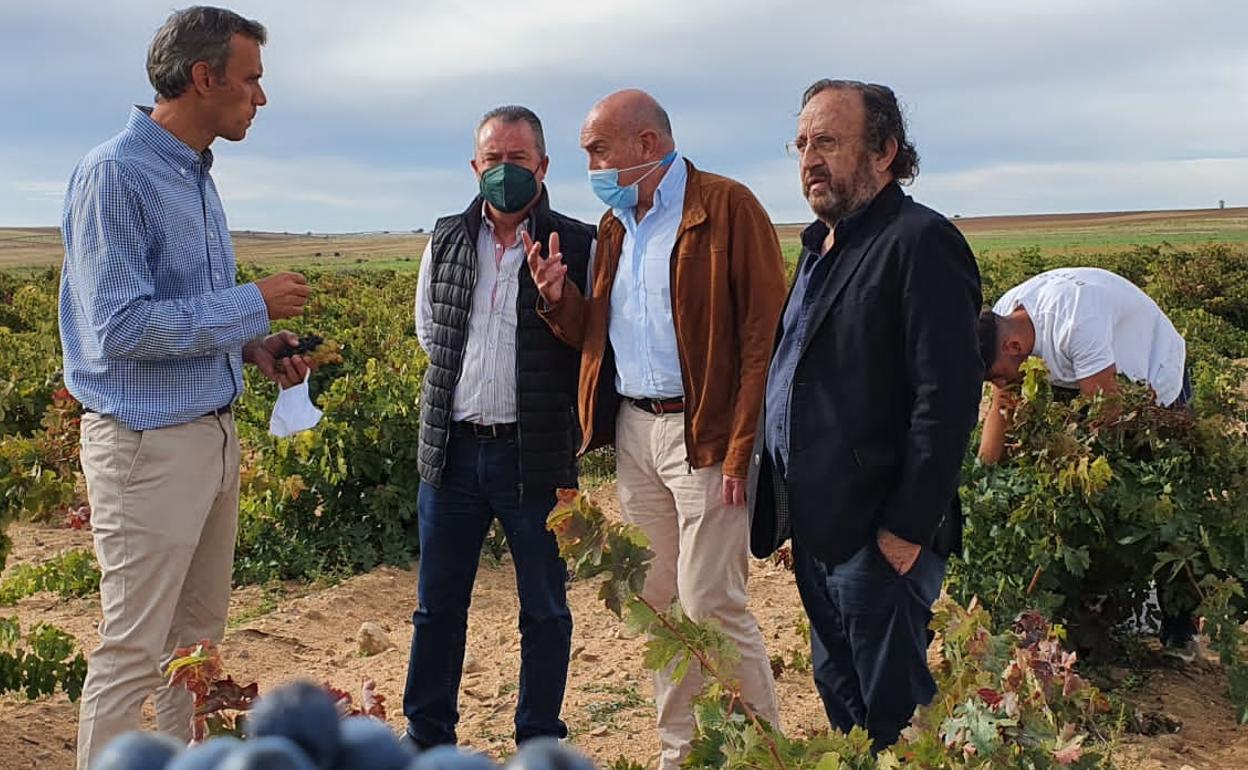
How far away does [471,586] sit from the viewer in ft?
12.6

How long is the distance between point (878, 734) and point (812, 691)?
181 centimetres

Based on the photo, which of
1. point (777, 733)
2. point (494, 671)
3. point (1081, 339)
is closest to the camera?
point (777, 733)

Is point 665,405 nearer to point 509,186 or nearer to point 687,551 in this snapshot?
point 687,551

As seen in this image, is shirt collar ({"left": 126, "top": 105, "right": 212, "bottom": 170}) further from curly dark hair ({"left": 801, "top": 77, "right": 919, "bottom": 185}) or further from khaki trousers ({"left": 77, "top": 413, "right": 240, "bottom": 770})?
curly dark hair ({"left": 801, "top": 77, "right": 919, "bottom": 185})

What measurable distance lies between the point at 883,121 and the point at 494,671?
3.06 meters

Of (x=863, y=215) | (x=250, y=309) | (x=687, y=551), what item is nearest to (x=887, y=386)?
(x=863, y=215)

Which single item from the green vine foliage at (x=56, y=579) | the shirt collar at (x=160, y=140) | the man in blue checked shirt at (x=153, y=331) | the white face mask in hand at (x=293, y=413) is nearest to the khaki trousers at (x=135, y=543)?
the man in blue checked shirt at (x=153, y=331)

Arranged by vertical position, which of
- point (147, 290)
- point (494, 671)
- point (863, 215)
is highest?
point (863, 215)

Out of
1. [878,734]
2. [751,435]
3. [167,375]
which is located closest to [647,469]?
[751,435]

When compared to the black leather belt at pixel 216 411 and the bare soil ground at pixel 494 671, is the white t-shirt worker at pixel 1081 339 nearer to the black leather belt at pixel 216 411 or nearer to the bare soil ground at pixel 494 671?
the bare soil ground at pixel 494 671

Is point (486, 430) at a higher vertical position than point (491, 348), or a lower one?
lower

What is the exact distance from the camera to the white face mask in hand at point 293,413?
10.7 feet

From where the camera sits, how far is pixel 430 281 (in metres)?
3.88

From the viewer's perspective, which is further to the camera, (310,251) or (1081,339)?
(310,251)
